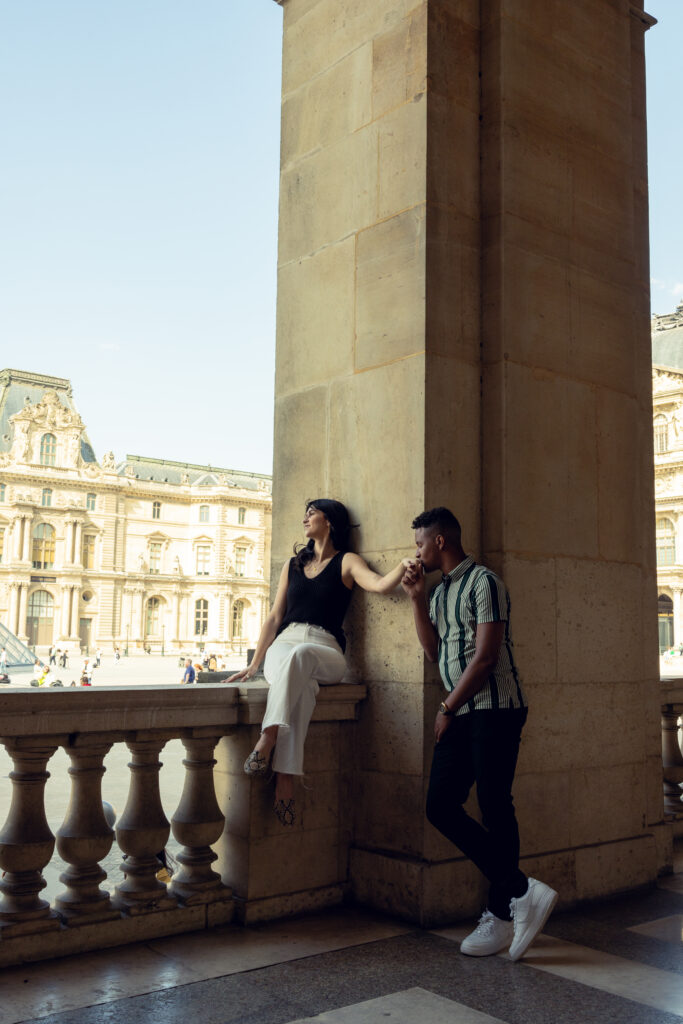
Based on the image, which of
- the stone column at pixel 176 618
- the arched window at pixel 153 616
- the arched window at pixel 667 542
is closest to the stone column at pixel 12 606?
the arched window at pixel 153 616

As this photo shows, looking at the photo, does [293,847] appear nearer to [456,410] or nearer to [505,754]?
[505,754]

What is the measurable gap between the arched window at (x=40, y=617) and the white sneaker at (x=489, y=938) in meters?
64.9

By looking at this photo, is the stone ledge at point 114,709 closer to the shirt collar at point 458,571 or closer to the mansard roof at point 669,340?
the shirt collar at point 458,571

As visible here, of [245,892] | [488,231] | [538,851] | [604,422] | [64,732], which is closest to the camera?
[64,732]

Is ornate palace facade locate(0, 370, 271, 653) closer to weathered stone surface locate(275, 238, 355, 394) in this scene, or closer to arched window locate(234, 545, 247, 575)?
arched window locate(234, 545, 247, 575)

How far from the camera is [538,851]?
3504mm

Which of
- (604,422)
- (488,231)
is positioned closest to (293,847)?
(604,422)

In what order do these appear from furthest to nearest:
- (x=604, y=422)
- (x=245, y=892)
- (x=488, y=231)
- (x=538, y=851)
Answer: (x=604, y=422)
(x=488, y=231)
(x=538, y=851)
(x=245, y=892)

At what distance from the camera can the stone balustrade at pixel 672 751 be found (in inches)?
182

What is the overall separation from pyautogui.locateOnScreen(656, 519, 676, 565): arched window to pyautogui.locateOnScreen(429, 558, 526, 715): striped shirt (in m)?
52.0

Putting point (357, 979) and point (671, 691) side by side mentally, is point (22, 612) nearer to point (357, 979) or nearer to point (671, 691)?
point (671, 691)

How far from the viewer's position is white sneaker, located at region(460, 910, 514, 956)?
112 inches

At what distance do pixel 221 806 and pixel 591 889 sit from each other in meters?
1.55

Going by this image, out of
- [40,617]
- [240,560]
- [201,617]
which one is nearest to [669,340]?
[240,560]
